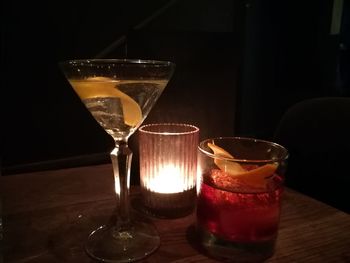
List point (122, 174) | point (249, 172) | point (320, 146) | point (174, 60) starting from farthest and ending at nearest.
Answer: point (320, 146) < point (174, 60) < point (122, 174) < point (249, 172)

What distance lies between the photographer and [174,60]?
702 millimetres

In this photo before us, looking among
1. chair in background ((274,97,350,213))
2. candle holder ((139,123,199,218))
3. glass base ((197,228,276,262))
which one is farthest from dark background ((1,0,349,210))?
glass base ((197,228,276,262))

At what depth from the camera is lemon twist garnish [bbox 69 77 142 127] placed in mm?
491

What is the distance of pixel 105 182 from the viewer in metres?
0.74

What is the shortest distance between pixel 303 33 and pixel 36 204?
9.72ft

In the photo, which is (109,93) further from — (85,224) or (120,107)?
(85,224)

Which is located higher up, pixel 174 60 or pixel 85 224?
pixel 174 60

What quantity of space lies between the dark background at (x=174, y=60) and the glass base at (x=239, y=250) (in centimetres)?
30

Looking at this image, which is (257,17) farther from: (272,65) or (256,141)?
(256,141)

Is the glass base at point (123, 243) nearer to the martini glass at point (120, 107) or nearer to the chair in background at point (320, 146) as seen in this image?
the martini glass at point (120, 107)

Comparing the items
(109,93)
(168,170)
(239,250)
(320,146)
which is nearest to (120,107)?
(109,93)

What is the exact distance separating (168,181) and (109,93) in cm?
A: 22

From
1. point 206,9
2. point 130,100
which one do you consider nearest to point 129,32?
point 130,100

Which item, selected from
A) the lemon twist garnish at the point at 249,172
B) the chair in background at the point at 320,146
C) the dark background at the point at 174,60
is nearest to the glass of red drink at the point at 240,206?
the lemon twist garnish at the point at 249,172
